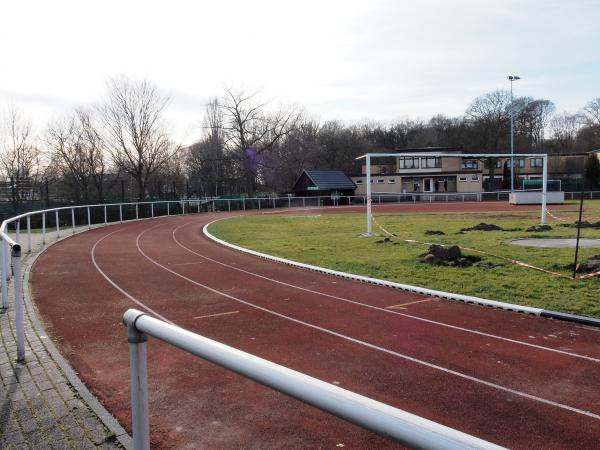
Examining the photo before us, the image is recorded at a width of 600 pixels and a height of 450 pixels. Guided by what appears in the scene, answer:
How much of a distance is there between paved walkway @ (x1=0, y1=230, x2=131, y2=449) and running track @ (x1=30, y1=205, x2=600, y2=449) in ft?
0.81

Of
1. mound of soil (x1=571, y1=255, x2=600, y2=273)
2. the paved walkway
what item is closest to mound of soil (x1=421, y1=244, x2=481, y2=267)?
mound of soil (x1=571, y1=255, x2=600, y2=273)

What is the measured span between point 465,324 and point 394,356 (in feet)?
6.28

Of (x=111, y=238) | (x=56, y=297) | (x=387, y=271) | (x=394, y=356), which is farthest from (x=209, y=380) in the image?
(x=111, y=238)

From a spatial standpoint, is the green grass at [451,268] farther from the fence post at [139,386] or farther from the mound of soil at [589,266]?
the fence post at [139,386]

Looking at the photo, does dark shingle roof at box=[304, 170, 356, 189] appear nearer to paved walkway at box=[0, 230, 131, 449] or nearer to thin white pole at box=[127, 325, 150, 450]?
paved walkway at box=[0, 230, 131, 449]

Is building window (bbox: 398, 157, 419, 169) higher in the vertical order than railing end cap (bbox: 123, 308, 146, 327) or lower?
higher

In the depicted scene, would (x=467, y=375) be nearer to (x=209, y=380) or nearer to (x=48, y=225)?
(x=209, y=380)

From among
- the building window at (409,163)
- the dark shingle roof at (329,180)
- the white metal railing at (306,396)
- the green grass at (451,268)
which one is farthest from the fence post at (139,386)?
the building window at (409,163)

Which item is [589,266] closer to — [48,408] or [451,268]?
[451,268]

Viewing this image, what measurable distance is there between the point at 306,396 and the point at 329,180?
185ft

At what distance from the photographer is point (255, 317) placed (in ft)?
26.6

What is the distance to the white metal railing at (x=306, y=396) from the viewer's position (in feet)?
4.17

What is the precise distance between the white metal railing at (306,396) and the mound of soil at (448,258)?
10.8 metres

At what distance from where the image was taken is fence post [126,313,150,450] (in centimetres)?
235
